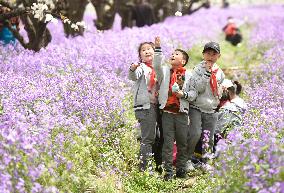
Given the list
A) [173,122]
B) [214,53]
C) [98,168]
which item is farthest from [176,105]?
[98,168]

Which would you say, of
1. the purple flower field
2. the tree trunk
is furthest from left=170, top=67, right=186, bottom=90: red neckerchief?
the tree trunk

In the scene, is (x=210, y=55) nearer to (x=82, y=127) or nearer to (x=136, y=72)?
(x=136, y=72)

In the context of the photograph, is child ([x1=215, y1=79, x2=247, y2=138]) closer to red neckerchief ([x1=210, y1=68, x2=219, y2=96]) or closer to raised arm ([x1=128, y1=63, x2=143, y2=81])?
red neckerchief ([x1=210, y1=68, x2=219, y2=96])

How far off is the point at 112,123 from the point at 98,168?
107 cm

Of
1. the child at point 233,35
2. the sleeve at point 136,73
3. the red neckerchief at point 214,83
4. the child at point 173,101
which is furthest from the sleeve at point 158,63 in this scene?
the child at point 233,35

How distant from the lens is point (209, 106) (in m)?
7.97

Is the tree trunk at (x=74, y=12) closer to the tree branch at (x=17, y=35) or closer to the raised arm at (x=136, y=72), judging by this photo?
the tree branch at (x=17, y=35)

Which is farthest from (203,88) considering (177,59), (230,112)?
(230,112)

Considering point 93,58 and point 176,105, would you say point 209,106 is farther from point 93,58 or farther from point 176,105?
point 93,58

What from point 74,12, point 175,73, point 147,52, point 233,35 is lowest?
point 175,73

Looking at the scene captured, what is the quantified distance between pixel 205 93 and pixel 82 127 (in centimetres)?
245

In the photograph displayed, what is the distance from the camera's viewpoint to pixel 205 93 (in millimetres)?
7910

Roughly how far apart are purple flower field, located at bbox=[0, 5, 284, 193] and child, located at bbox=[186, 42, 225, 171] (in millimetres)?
646

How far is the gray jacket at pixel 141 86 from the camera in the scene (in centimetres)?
749
